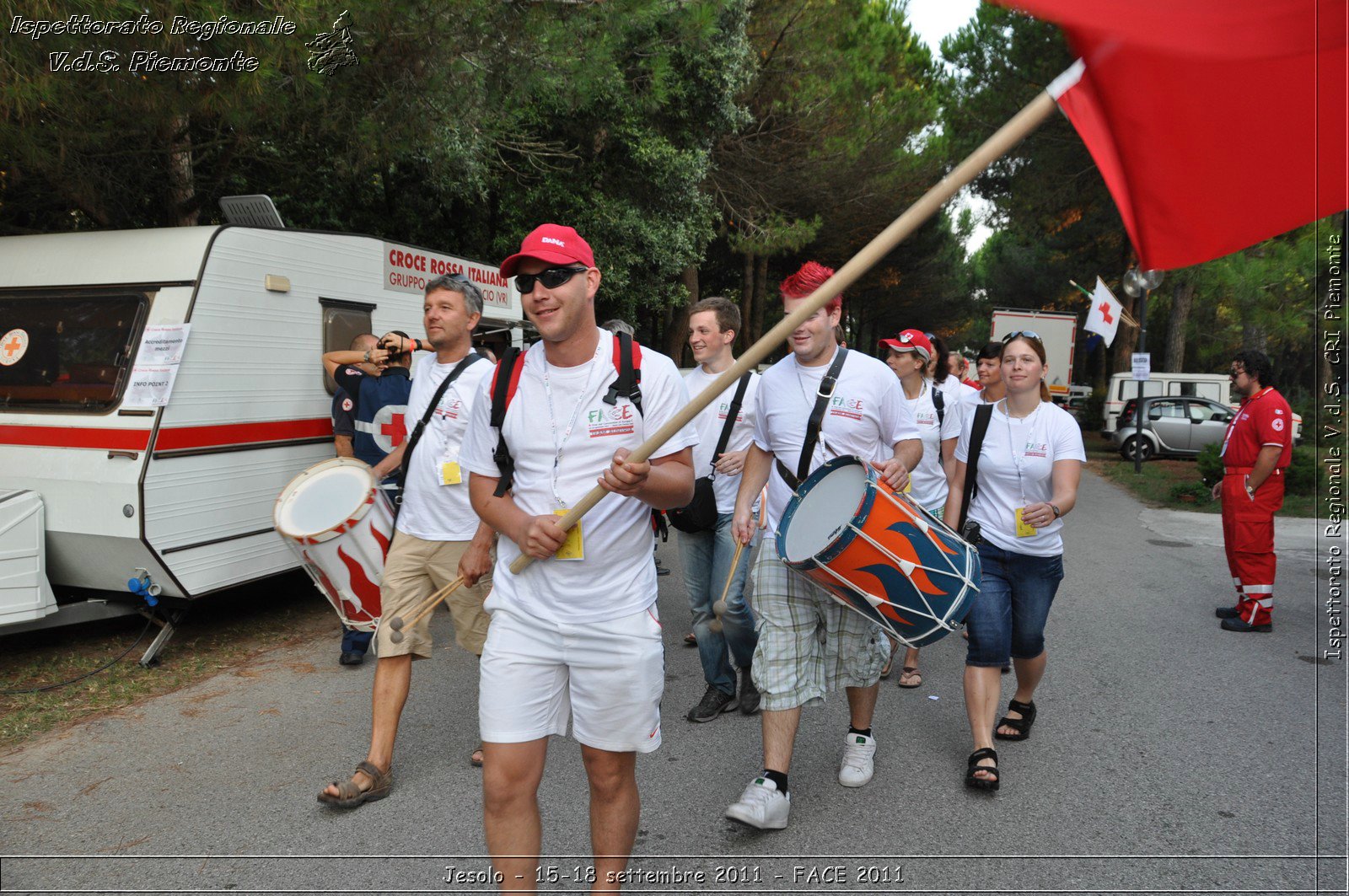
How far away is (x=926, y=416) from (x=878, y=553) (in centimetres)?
302

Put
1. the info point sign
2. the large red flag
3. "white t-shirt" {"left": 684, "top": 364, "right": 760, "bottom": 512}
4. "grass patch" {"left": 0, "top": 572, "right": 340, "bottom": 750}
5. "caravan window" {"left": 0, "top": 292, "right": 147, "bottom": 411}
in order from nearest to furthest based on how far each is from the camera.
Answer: the large red flag, "grass patch" {"left": 0, "top": 572, "right": 340, "bottom": 750}, "white t-shirt" {"left": 684, "top": 364, "right": 760, "bottom": 512}, "caravan window" {"left": 0, "top": 292, "right": 147, "bottom": 411}, the info point sign

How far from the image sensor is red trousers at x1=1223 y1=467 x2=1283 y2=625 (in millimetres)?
6988

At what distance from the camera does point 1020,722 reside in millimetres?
4656

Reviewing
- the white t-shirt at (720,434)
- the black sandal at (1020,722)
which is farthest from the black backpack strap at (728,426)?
the black sandal at (1020,722)

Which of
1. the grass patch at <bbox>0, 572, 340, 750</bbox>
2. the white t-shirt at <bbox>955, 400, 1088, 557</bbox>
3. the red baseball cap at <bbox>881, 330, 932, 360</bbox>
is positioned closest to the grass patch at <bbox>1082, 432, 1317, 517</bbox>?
the red baseball cap at <bbox>881, 330, 932, 360</bbox>

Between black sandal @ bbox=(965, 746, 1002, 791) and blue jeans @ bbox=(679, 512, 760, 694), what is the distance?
46.9 inches

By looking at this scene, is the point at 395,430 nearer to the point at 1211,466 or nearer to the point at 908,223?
the point at 908,223

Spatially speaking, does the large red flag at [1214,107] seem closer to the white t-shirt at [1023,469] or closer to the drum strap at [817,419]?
the drum strap at [817,419]

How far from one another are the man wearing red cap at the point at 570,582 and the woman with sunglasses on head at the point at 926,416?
3417 mm

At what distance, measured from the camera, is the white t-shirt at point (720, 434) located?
512 cm

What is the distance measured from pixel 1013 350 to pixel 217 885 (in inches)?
153

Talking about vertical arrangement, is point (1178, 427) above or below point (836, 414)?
below

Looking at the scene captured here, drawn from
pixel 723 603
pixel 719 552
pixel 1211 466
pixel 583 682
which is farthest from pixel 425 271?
pixel 1211 466

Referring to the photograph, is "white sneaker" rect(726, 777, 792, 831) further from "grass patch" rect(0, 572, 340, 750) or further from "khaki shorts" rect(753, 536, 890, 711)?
"grass patch" rect(0, 572, 340, 750)
